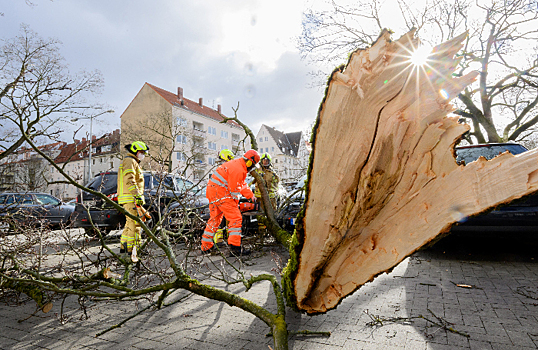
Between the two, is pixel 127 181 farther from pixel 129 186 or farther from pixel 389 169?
pixel 389 169

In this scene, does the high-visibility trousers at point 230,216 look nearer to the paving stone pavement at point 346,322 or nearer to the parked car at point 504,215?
the paving stone pavement at point 346,322

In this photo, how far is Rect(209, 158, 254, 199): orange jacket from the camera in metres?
4.79

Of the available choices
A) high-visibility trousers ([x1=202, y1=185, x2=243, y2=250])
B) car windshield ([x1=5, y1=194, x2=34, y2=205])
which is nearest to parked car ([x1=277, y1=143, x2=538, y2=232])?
high-visibility trousers ([x1=202, y1=185, x2=243, y2=250])

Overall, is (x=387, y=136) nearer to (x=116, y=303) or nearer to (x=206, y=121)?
(x=116, y=303)

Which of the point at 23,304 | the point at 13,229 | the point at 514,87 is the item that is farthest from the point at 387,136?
the point at 514,87

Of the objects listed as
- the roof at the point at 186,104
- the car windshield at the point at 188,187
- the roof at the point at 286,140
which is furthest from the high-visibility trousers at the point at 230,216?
the roof at the point at 286,140

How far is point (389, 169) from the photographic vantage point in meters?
1.56

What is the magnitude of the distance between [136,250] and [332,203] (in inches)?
100

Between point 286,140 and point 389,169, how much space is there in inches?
2188

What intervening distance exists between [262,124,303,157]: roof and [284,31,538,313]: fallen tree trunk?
50987 millimetres

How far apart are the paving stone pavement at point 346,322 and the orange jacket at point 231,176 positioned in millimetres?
1899

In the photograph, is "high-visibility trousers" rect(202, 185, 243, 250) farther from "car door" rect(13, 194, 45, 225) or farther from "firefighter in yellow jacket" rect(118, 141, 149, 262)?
"car door" rect(13, 194, 45, 225)

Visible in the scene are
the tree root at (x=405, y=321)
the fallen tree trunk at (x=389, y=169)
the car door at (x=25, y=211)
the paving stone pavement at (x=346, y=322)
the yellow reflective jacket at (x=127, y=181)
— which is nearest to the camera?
the fallen tree trunk at (x=389, y=169)

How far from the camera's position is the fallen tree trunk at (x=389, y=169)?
133 cm
